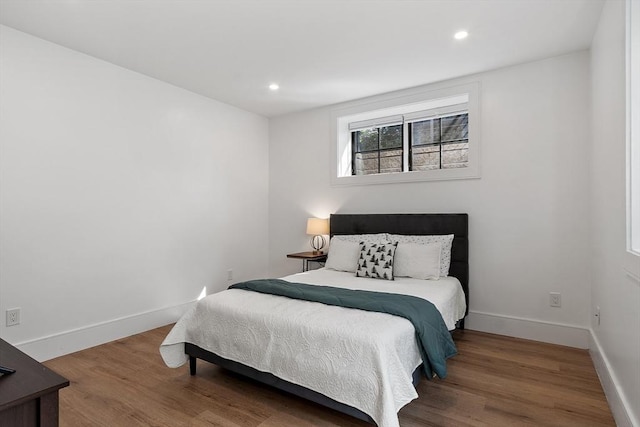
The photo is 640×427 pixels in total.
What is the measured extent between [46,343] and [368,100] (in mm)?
3916

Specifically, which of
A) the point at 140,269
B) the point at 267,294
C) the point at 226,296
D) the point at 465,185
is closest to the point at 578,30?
the point at 465,185

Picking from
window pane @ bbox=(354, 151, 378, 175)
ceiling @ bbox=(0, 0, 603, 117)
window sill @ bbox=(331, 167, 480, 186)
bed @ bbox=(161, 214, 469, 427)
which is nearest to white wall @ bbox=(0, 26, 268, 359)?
ceiling @ bbox=(0, 0, 603, 117)

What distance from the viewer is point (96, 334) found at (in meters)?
3.23

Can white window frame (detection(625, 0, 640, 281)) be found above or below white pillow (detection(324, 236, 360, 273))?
above

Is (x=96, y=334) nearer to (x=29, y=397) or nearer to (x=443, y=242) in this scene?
(x=29, y=397)

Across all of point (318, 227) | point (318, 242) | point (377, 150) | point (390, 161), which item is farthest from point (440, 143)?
point (318, 242)

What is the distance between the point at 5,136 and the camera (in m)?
2.70

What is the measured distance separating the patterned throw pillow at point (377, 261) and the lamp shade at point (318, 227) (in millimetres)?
991

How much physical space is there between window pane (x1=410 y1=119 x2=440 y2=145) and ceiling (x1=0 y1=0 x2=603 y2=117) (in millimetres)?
498

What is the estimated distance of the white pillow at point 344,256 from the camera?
12.0ft

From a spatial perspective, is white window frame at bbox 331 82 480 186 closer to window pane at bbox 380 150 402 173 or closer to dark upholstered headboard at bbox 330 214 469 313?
window pane at bbox 380 150 402 173

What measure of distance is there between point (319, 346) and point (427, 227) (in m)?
2.13

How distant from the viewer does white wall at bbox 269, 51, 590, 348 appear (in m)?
3.13

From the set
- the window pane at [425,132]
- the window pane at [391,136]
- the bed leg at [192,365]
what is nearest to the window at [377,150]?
the window pane at [391,136]
